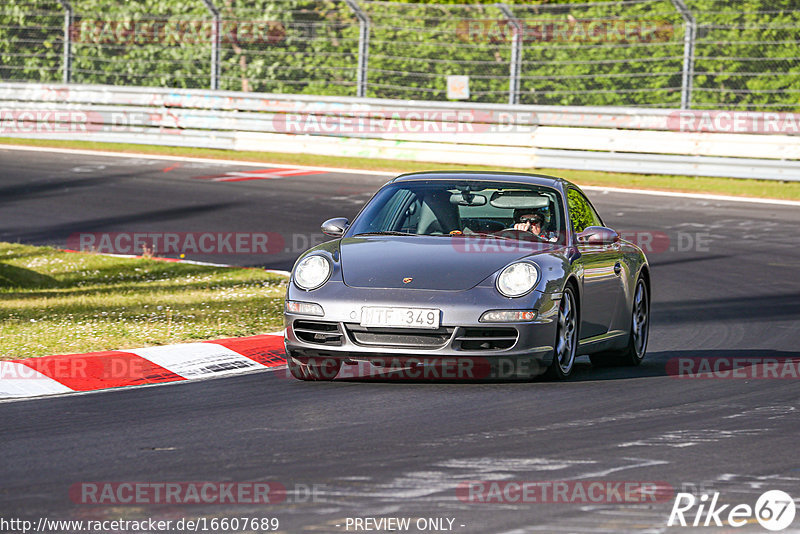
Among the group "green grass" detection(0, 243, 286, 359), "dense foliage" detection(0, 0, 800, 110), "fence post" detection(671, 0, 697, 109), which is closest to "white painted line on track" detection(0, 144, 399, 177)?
"dense foliage" detection(0, 0, 800, 110)

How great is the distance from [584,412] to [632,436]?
2.24 feet

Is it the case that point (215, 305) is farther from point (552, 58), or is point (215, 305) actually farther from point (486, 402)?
point (552, 58)

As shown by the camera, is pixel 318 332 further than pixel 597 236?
No

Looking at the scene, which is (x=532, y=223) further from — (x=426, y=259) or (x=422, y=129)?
(x=422, y=129)

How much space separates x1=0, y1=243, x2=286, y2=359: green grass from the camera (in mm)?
9711

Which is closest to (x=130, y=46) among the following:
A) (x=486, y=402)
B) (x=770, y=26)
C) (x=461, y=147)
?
(x=461, y=147)

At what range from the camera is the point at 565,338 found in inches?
328

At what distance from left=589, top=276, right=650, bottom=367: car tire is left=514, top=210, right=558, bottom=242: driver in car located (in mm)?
1105

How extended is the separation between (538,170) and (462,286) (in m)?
15.7

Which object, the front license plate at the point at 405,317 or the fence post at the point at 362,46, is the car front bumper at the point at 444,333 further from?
the fence post at the point at 362,46

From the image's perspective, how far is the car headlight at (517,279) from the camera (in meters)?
7.96

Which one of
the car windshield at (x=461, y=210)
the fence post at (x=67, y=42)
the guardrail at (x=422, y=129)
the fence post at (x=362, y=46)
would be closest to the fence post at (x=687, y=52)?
the guardrail at (x=422, y=129)

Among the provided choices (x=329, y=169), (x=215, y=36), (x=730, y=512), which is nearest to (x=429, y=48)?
(x=329, y=169)

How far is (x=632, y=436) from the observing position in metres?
6.60
